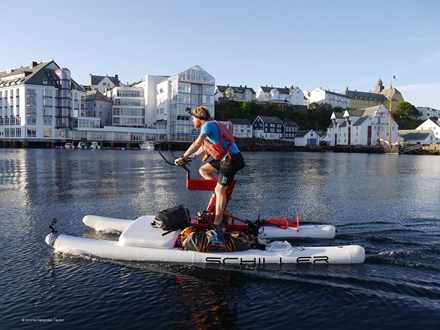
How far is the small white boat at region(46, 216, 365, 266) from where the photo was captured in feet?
23.8

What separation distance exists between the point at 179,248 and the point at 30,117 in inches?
3539

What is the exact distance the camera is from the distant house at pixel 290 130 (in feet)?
392

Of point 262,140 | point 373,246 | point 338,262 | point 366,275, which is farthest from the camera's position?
point 262,140

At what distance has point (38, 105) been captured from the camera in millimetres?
85562

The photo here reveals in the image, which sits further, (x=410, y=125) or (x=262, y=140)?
(x=410, y=125)

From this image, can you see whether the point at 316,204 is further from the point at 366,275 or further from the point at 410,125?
the point at 410,125

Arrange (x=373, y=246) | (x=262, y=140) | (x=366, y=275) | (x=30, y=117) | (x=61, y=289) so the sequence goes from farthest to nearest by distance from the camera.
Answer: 1. (x=262, y=140)
2. (x=30, y=117)
3. (x=373, y=246)
4. (x=366, y=275)
5. (x=61, y=289)

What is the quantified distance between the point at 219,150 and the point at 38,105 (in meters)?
90.2

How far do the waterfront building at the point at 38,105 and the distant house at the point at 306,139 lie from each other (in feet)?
219

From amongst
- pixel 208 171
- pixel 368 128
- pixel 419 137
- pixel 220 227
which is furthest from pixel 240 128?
pixel 220 227

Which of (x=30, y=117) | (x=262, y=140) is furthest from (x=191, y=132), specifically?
(x=30, y=117)

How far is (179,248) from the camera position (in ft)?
24.5

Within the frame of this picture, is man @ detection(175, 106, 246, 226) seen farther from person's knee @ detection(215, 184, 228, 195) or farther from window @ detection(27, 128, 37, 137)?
window @ detection(27, 128, 37, 137)

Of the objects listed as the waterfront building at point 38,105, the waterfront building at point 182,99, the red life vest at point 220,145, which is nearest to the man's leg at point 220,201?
the red life vest at point 220,145
